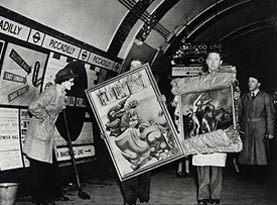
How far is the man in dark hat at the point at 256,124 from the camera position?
5.62 m

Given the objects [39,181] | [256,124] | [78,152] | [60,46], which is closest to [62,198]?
[39,181]

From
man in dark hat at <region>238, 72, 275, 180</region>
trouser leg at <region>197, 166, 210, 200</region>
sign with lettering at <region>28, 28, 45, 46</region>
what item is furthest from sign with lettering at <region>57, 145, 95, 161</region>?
man in dark hat at <region>238, 72, 275, 180</region>

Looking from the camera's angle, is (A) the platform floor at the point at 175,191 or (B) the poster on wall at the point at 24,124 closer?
(A) the platform floor at the point at 175,191

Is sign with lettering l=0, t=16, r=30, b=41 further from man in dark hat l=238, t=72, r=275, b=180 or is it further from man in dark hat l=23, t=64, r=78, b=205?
man in dark hat l=238, t=72, r=275, b=180

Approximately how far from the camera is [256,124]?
5797 mm

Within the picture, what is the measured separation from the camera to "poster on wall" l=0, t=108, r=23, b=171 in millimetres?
4715

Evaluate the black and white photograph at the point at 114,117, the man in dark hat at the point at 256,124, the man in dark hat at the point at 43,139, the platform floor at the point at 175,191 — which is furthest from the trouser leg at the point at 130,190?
the man in dark hat at the point at 256,124

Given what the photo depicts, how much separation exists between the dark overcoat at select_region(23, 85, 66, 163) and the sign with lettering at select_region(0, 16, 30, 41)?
2.14 ft

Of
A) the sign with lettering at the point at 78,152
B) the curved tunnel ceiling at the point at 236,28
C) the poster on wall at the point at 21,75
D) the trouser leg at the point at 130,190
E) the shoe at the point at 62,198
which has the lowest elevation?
the shoe at the point at 62,198

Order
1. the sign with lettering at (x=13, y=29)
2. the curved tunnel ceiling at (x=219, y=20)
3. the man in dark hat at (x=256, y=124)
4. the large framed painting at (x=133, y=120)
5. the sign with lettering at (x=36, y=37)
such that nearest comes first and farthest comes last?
1. the sign with lettering at (x=13, y=29)
2. the large framed painting at (x=133, y=120)
3. the sign with lettering at (x=36, y=37)
4. the man in dark hat at (x=256, y=124)
5. the curved tunnel ceiling at (x=219, y=20)

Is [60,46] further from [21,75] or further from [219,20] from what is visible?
[219,20]

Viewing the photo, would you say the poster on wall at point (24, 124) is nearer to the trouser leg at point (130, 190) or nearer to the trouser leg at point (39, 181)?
the trouser leg at point (39, 181)

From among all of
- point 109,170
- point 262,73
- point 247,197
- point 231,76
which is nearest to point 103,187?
point 109,170

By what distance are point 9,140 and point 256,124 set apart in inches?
125
